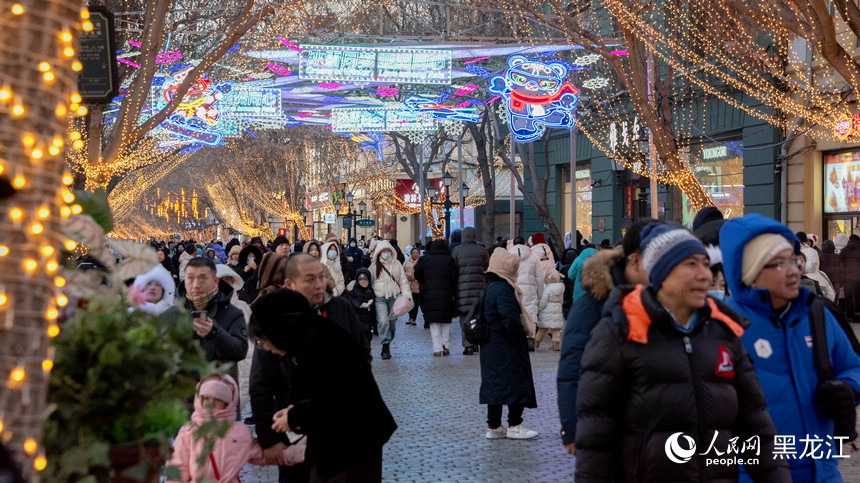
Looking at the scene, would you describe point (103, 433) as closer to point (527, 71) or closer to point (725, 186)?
point (527, 71)

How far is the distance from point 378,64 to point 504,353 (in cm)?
1246

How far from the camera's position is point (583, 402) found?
12.6ft

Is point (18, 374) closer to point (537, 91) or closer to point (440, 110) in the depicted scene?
point (537, 91)

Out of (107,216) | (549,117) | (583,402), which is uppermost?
(549,117)

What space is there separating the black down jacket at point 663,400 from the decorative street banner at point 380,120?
848 inches

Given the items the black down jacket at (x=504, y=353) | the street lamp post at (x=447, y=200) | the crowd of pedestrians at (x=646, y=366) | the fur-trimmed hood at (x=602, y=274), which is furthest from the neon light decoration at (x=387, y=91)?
the fur-trimmed hood at (x=602, y=274)

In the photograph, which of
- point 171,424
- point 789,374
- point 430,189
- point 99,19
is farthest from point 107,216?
point 430,189

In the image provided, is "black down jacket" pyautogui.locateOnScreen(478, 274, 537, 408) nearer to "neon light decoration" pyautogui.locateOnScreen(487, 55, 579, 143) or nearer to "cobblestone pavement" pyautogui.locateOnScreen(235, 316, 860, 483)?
"cobblestone pavement" pyautogui.locateOnScreen(235, 316, 860, 483)

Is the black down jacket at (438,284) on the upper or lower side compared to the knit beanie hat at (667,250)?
lower

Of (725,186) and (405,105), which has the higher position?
(405,105)

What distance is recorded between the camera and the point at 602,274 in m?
5.04

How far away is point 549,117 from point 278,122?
8.67 meters

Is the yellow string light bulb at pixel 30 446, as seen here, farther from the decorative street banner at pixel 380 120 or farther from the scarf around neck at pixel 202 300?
the decorative street banner at pixel 380 120

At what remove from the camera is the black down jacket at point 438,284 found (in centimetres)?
1623
